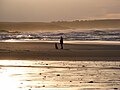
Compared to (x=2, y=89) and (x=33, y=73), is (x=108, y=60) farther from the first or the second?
(x=2, y=89)

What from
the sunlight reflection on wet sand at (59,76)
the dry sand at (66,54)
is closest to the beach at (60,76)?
the sunlight reflection on wet sand at (59,76)

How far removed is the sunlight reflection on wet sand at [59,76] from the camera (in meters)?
18.6

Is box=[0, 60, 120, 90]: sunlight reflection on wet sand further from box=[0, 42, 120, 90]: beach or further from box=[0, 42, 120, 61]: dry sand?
box=[0, 42, 120, 61]: dry sand

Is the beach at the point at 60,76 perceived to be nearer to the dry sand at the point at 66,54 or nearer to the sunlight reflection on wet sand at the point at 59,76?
the sunlight reflection on wet sand at the point at 59,76

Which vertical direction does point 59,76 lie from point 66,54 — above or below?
below

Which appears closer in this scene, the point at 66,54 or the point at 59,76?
the point at 59,76

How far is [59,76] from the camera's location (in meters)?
21.1

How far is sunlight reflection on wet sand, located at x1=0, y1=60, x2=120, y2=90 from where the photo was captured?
61.2ft

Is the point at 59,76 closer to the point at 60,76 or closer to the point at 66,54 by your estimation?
the point at 60,76

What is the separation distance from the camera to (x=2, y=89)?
1812 centimetres

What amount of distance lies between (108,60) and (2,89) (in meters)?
11.8

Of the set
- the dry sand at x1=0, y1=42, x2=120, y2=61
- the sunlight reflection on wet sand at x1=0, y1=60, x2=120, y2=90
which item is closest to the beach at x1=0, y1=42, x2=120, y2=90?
the sunlight reflection on wet sand at x1=0, y1=60, x2=120, y2=90

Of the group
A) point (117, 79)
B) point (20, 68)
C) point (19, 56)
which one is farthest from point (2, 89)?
point (19, 56)

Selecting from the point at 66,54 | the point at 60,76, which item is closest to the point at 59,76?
the point at 60,76
